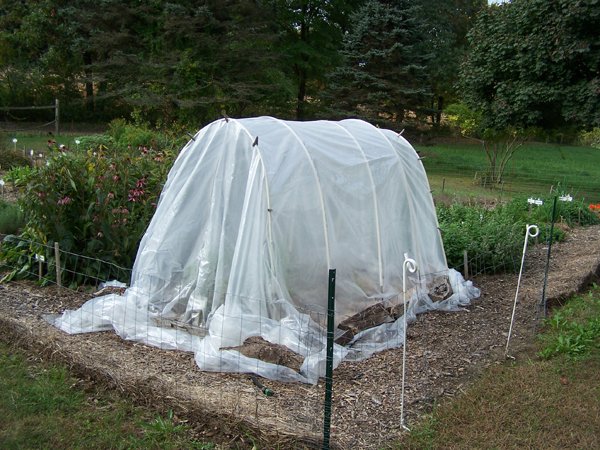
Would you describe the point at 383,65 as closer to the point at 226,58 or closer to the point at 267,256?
the point at 226,58

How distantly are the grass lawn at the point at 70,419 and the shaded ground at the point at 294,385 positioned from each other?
13 cm

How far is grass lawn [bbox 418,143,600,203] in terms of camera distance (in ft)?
51.6

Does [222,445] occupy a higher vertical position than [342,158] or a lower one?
lower

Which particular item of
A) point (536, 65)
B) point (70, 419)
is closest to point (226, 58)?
point (536, 65)

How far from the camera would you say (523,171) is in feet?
69.2

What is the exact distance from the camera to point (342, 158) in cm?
593

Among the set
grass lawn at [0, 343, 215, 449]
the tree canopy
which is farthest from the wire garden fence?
the tree canopy

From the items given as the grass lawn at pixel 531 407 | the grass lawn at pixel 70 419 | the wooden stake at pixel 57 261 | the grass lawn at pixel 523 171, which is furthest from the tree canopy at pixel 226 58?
the grass lawn at pixel 70 419

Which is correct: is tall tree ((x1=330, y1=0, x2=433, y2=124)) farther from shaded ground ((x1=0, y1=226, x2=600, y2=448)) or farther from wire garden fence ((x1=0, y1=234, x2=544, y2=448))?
wire garden fence ((x1=0, y1=234, x2=544, y2=448))

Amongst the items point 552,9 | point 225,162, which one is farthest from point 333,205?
point 552,9

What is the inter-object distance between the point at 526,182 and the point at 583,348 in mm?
13996

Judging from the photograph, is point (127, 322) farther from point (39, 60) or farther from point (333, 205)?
point (39, 60)

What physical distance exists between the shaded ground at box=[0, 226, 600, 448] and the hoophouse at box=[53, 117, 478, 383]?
0.63 feet

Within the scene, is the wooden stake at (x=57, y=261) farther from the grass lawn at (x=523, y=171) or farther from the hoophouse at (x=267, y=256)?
the grass lawn at (x=523, y=171)
